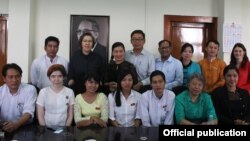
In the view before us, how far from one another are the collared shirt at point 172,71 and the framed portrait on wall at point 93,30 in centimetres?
105

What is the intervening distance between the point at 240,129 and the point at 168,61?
1.76 metres

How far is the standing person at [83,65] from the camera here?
10.8 feet

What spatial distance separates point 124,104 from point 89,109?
37 cm

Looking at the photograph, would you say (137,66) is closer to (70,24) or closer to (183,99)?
(183,99)

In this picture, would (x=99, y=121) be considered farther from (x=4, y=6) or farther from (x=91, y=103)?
(x=4, y=6)

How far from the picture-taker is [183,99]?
303cm

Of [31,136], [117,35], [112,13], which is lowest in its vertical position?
[31,136]

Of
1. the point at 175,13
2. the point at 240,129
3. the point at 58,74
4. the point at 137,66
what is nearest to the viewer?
the point at 240,129

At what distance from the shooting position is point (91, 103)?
2.96m

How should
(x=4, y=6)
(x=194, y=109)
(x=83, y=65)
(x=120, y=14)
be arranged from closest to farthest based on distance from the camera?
(x=194, y=109) → (x=83, y=65) → (x=4, y=6) → (x=120, y=14)

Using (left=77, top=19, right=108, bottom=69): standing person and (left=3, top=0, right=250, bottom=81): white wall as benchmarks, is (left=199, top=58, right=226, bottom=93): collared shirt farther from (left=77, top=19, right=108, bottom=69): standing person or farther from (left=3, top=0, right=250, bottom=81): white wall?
(left=77, top=19, right=108, bottom=69): standing person

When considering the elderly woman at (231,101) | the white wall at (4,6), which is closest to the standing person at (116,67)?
the elderly woman at (231,101)

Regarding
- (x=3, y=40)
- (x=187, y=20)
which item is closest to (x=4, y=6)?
(x=3, y=40)

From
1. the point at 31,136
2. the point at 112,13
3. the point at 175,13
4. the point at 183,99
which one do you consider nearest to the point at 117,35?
Result: the point at 112,13
